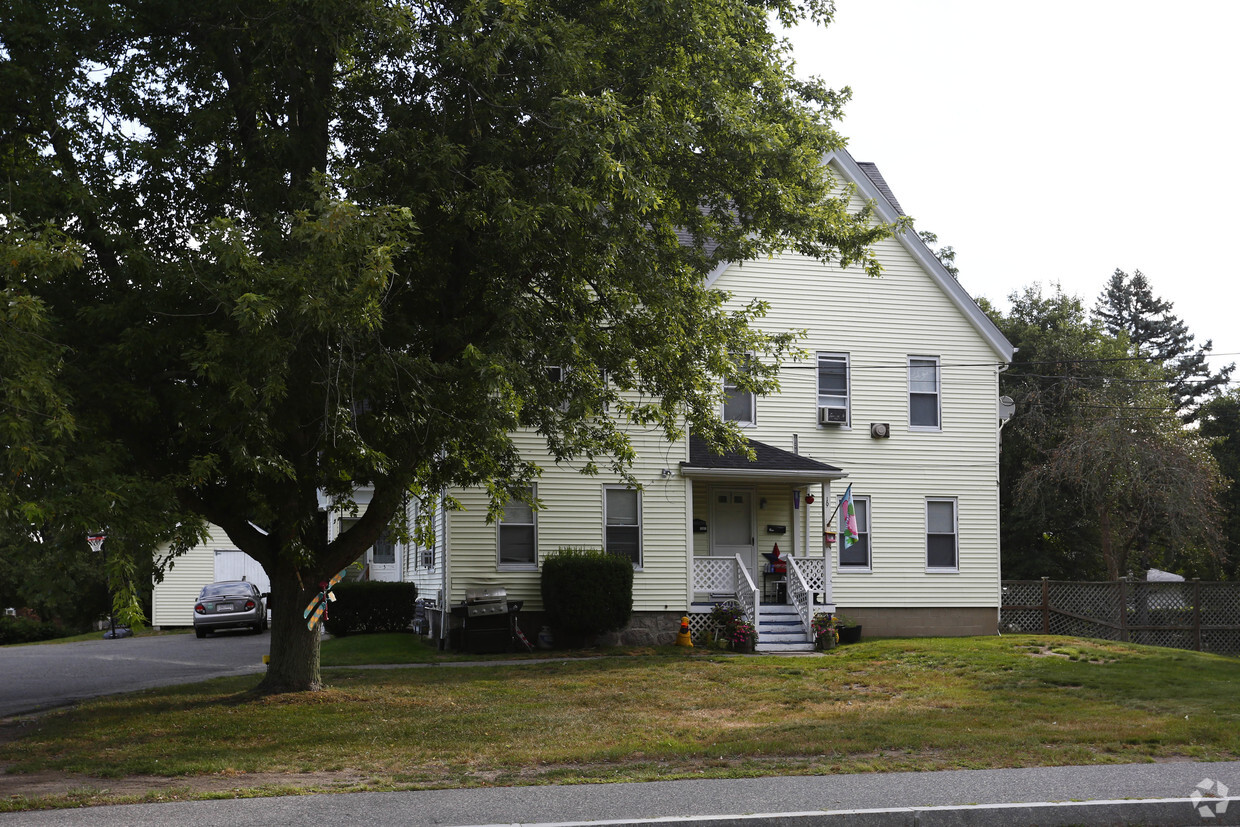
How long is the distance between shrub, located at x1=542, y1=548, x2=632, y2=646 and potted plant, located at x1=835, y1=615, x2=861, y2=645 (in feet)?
14.2

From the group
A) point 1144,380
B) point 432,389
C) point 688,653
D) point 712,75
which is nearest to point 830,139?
point 712,75

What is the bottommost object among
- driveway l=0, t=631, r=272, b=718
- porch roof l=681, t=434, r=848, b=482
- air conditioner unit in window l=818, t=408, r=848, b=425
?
driveway l=0, t=631, r=272, b=718

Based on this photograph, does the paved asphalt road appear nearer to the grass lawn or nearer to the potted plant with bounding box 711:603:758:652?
the grass lawn

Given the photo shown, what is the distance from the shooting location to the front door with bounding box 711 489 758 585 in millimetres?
23344

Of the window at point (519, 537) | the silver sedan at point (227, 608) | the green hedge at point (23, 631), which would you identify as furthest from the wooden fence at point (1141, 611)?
the green hedge at point (23, 631)

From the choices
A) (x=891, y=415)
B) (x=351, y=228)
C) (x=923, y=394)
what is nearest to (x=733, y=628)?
(x=891, y=415)

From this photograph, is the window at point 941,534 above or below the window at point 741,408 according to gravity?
below

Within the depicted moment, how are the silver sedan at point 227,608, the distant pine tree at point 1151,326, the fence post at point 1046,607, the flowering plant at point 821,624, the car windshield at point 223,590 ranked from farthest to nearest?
the distant pine tree at point 1151,326 < the car windshield at point 223,590 < the silver sedan at point 227,608 < the fence post at point 1046,607 < the flowering plant at point 821,624

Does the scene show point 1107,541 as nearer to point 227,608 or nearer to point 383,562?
point 383,562

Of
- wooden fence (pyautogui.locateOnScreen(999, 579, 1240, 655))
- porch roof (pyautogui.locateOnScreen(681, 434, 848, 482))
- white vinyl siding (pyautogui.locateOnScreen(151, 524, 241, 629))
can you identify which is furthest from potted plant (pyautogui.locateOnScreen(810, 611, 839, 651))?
white vinyl siding (pyautogui.locateOnScreen(151, 524, 241, 629))

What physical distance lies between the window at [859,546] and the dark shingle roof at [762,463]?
1.85 metres

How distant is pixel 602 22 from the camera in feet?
44.0

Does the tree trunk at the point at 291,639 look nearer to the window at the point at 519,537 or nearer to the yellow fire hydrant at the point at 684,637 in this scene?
the window at the point at 519,537

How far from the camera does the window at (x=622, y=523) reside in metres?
22.1
